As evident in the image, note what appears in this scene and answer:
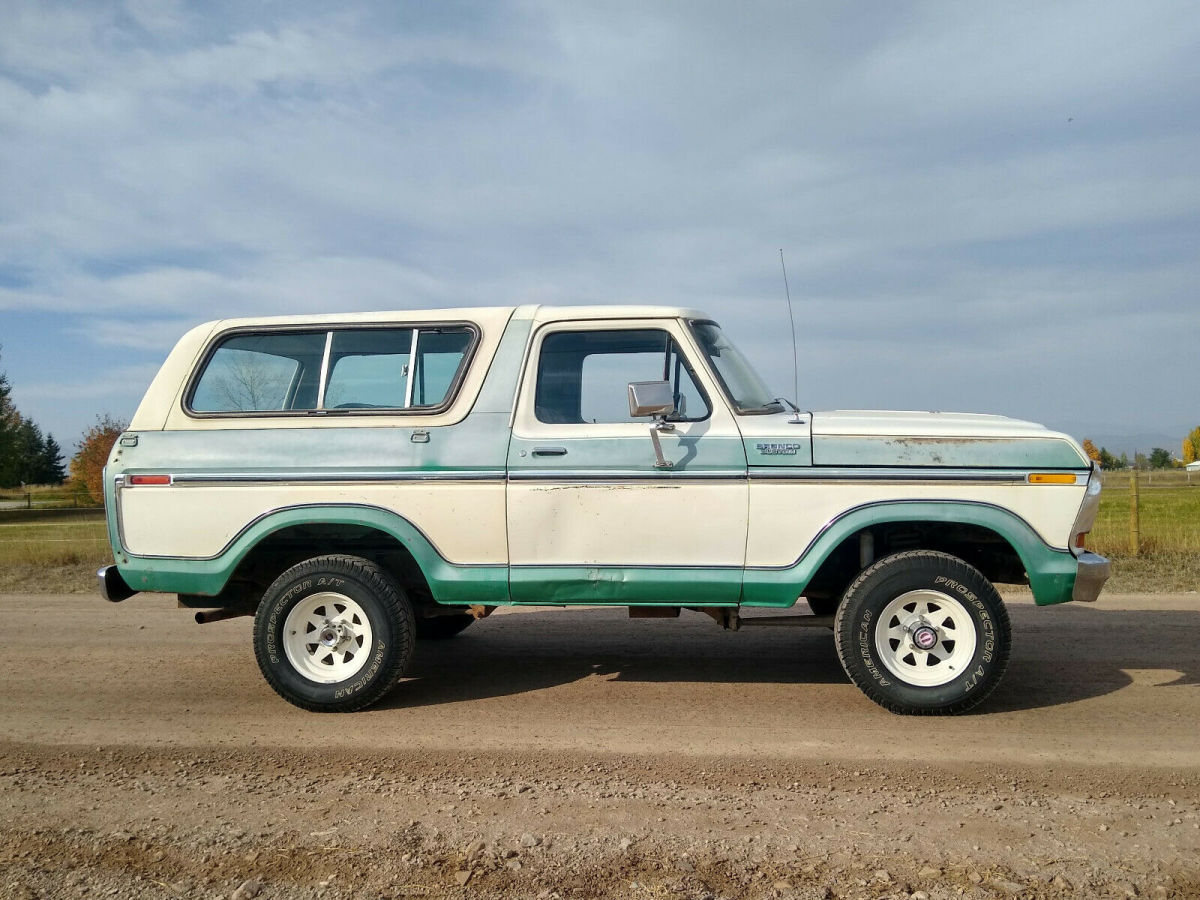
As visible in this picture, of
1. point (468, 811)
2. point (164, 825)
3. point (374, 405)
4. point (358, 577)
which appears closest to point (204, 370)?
point (374, 405)

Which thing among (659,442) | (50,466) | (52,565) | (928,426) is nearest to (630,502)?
(659,442)

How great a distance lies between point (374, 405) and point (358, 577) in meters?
1.03

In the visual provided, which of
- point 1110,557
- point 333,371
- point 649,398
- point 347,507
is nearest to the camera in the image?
point 649,398

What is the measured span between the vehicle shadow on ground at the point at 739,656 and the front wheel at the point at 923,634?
0.34 meters

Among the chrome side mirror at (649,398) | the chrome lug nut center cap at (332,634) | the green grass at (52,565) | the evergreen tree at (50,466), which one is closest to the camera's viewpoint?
the chrome side mirror at (649,398)

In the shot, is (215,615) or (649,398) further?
(215,615)

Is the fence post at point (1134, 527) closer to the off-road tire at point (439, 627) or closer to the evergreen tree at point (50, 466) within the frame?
the off-road tire at point (439, 627)

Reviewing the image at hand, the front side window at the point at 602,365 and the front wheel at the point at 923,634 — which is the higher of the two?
the front side window at the point at 602,365

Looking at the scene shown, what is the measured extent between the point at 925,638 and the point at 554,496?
2146 mm

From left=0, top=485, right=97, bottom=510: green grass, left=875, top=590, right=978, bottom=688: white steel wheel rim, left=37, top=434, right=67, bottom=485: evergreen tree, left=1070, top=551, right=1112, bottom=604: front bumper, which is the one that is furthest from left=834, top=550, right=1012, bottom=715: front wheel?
left=37, top=434, right=67, bottom=485: evergreen tree

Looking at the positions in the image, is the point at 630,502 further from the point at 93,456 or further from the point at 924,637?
the point at 93,456

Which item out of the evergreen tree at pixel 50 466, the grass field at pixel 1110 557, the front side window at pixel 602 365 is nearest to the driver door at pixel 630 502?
the front side window at pixel 602 365

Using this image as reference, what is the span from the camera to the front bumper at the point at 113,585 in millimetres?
5602

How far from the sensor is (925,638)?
4.96 m
